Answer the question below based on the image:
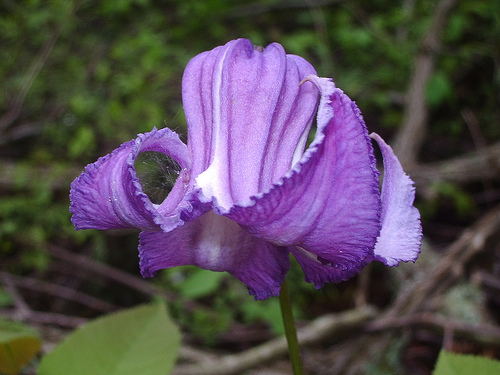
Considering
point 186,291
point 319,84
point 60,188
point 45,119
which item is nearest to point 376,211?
point 319,84

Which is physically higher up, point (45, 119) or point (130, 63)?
point (130, 63)

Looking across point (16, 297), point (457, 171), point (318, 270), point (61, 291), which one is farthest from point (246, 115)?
point (61, 291)

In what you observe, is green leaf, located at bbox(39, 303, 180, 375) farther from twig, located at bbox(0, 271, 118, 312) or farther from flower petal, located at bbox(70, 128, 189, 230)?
twig, located at bbox(0, 271, 118, 312)

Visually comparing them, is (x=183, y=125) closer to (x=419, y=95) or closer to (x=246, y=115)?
(x=419, y=95)

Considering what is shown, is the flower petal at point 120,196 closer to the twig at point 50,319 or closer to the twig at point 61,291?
the twig at point 50,319

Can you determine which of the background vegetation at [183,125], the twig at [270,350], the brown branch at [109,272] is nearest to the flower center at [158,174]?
the twig at [270,350]

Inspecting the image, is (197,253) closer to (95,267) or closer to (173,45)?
(95,267)
